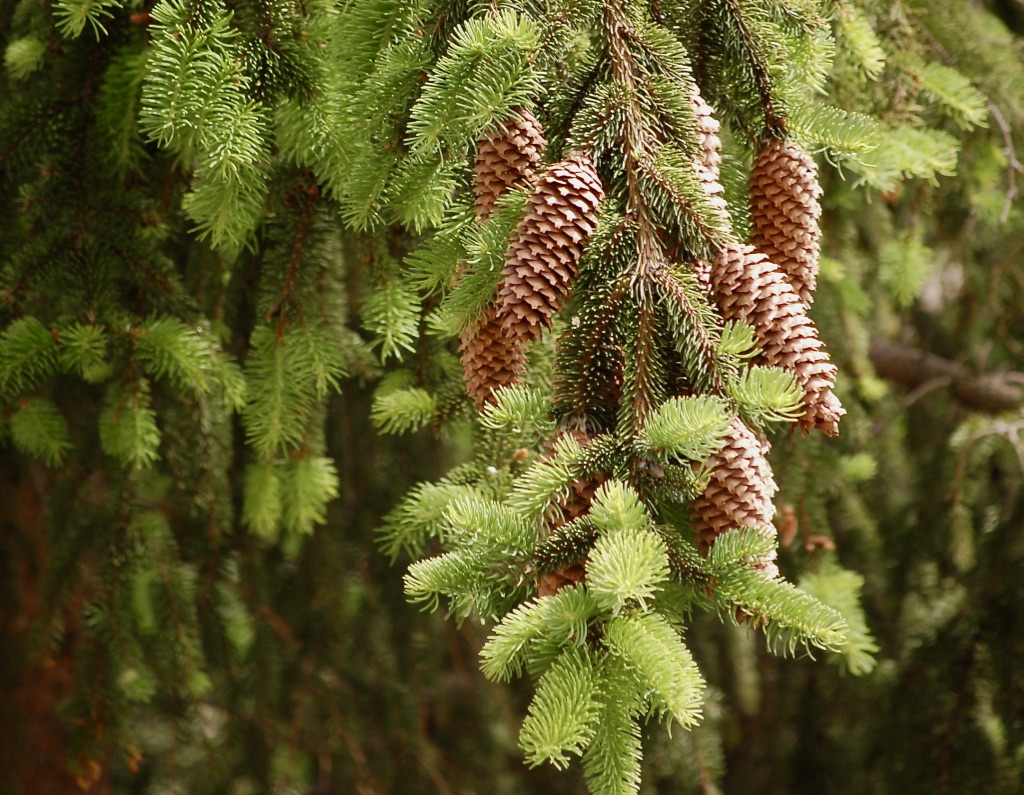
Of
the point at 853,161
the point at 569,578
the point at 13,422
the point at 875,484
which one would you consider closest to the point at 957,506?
the point at 875,484

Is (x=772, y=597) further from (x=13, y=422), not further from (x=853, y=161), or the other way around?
(x=13, y=422)

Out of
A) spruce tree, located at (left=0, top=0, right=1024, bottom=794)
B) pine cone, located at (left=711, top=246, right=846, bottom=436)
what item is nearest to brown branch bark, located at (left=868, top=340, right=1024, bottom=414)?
spruce tree, located at (left=0, top=0, right=1024, bottom=794)

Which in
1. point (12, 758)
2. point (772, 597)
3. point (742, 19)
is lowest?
point (12, 758)

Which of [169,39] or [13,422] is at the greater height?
[169,39]

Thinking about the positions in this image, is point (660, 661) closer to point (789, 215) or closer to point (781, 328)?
point (781, 328)

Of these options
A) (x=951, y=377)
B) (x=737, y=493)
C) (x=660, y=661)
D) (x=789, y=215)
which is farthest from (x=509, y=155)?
(x=951, y=377)

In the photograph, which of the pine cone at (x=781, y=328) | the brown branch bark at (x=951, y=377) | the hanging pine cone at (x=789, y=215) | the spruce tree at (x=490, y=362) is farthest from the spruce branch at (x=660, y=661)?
the brown branch bark at (x=951, y=377)

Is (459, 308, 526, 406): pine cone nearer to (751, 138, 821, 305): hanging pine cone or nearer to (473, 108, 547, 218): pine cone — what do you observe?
(473, 108, 547, 218): pine cone

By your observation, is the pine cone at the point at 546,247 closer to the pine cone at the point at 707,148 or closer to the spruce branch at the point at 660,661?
the pine cone at the point at 707,148
